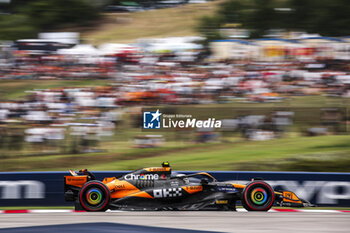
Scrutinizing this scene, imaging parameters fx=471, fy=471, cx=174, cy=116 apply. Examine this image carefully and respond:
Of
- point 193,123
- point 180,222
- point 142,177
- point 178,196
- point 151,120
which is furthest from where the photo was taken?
point 151,120

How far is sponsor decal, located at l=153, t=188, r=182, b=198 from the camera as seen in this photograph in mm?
8547

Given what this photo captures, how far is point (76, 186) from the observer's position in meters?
8.84

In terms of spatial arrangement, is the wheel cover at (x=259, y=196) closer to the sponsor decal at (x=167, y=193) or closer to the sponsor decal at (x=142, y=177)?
the sponsor decal at (x=167, y=193)

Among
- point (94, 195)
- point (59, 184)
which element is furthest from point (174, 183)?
point (59, 184)

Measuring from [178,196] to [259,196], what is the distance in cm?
148

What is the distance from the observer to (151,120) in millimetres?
13250

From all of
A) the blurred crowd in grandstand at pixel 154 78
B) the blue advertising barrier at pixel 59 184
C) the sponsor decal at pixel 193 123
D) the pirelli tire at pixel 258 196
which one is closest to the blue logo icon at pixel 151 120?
the sponsor decal at pixel 193 123

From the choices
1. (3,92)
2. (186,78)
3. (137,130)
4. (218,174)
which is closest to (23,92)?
(3,92)

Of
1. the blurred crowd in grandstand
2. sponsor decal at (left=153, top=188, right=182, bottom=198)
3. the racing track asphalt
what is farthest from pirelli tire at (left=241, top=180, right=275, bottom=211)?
the blurred crowd in grandstand

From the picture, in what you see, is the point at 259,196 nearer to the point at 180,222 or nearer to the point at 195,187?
the point at 195,187

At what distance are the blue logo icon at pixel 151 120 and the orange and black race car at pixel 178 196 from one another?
4.57 m

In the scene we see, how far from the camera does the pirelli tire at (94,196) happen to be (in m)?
8.55

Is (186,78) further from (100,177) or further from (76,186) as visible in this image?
(76,186)

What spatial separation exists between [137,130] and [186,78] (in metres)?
2.67
